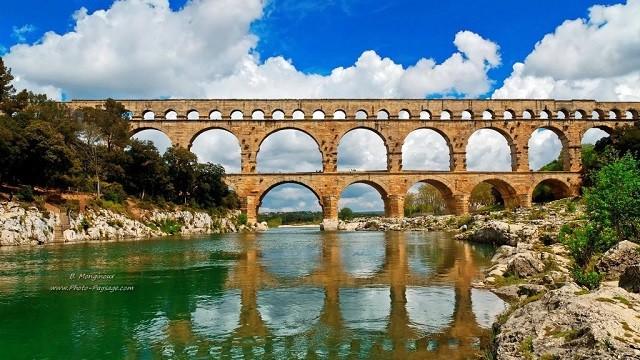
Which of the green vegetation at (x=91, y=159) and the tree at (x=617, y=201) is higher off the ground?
the green vegetation at (x=91, y=159)

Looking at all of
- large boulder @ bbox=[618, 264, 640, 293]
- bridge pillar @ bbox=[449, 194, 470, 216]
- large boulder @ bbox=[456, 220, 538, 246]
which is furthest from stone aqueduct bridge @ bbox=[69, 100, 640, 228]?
large boulder @ bbox=[618, 264, 640, 293]

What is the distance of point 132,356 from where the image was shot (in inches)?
253

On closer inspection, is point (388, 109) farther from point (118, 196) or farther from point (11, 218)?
point (11, 218)

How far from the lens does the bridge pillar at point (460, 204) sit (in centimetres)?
4759

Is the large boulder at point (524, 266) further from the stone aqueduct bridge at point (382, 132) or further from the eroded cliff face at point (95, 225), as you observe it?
the stone aqueduct bridge at point (382, 132)

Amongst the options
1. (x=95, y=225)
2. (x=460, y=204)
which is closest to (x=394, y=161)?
(x=460, y=204)

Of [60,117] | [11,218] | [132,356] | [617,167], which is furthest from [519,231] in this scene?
[60,117]

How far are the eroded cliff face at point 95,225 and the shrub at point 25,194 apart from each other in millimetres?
1168

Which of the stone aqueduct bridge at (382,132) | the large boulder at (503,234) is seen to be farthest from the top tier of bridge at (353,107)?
the large boulder at (503,234)

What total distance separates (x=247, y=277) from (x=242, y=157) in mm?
35022

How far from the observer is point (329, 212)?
4678 cm

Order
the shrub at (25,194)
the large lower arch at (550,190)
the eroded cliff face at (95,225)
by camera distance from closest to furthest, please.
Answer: the eroded cliff face at (95,225), the shrub at (25,194), the large lower arch at (550,190)

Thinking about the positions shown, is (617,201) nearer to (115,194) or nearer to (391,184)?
(115,194)

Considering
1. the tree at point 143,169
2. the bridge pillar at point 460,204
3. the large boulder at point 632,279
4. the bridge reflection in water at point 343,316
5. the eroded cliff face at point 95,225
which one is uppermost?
the tree at point 143,169
